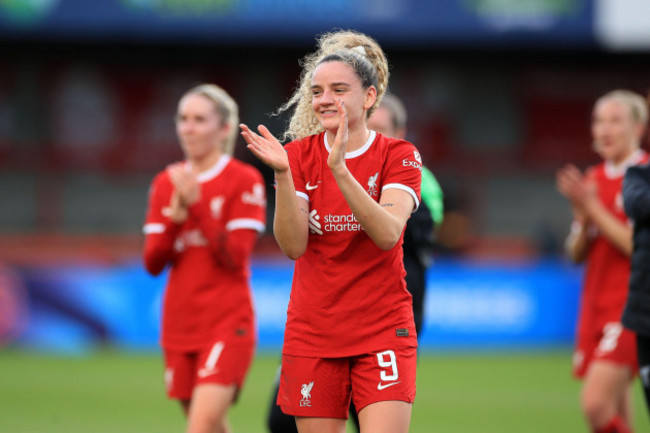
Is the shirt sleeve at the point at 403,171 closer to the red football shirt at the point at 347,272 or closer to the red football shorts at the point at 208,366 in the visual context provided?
the red football shirt at the point at 347,272

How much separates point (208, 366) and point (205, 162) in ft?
4.42

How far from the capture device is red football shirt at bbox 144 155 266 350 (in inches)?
245

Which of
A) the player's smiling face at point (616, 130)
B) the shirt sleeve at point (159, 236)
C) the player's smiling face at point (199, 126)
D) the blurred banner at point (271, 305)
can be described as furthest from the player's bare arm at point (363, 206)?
the blurred banner at point (271, 305)

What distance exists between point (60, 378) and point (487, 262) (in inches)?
270

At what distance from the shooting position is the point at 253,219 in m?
6.41

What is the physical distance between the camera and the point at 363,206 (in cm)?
430

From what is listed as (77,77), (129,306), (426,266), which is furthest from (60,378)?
(77,77)

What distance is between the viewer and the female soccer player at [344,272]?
4.47 meters

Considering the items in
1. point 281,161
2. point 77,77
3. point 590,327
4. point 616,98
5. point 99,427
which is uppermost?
point 77,77

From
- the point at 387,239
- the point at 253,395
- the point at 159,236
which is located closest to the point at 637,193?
the point at 387,239

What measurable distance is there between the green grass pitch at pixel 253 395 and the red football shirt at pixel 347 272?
4.91 meters

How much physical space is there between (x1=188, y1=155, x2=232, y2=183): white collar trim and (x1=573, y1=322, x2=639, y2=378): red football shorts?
2856mm

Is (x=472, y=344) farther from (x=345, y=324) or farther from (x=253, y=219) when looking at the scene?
(x=345, y=324)

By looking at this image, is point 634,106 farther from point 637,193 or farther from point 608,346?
point 637,193
